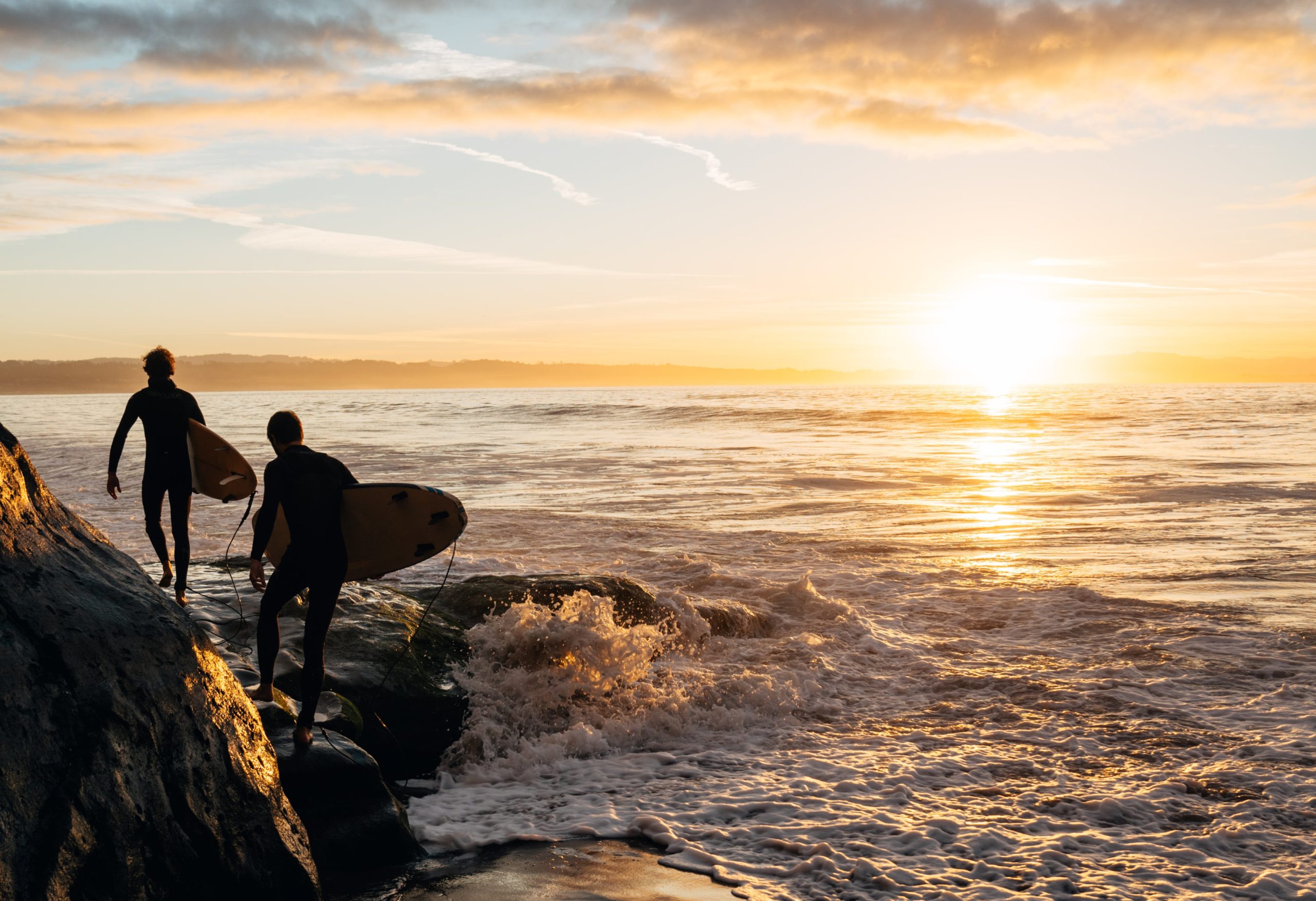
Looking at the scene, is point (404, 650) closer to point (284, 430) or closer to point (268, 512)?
point (268, 512)

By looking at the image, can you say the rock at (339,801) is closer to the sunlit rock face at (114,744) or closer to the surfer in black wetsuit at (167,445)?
the sunlit rock face at (114,744)

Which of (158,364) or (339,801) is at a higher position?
(158,364)

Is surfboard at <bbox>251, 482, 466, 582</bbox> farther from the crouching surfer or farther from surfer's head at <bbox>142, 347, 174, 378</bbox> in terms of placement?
surfer's head at <bbox>142, 347, 174, 378</bbox>

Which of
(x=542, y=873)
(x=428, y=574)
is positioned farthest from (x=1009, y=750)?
(x=428, y=574)

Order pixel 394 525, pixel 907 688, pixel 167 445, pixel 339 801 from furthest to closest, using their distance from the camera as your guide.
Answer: pixel 907 688 → pixel 167 445 → pixel 394 525 → pixel 339 801

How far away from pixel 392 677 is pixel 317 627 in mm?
1776

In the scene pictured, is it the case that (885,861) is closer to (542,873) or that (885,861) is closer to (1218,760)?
(542,873)

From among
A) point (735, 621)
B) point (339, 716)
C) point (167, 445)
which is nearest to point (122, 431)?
point (167, 445)

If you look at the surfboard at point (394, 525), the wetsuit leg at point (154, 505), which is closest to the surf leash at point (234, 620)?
the wetsuit leg at point (154, 505)

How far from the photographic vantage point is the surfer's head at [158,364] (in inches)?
309

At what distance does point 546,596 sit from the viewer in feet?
30.6

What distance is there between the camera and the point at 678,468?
2734 centimetres

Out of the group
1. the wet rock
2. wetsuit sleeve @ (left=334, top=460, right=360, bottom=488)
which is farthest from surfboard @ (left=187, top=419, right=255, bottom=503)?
the wet rock

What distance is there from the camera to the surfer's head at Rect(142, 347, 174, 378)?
786cm
